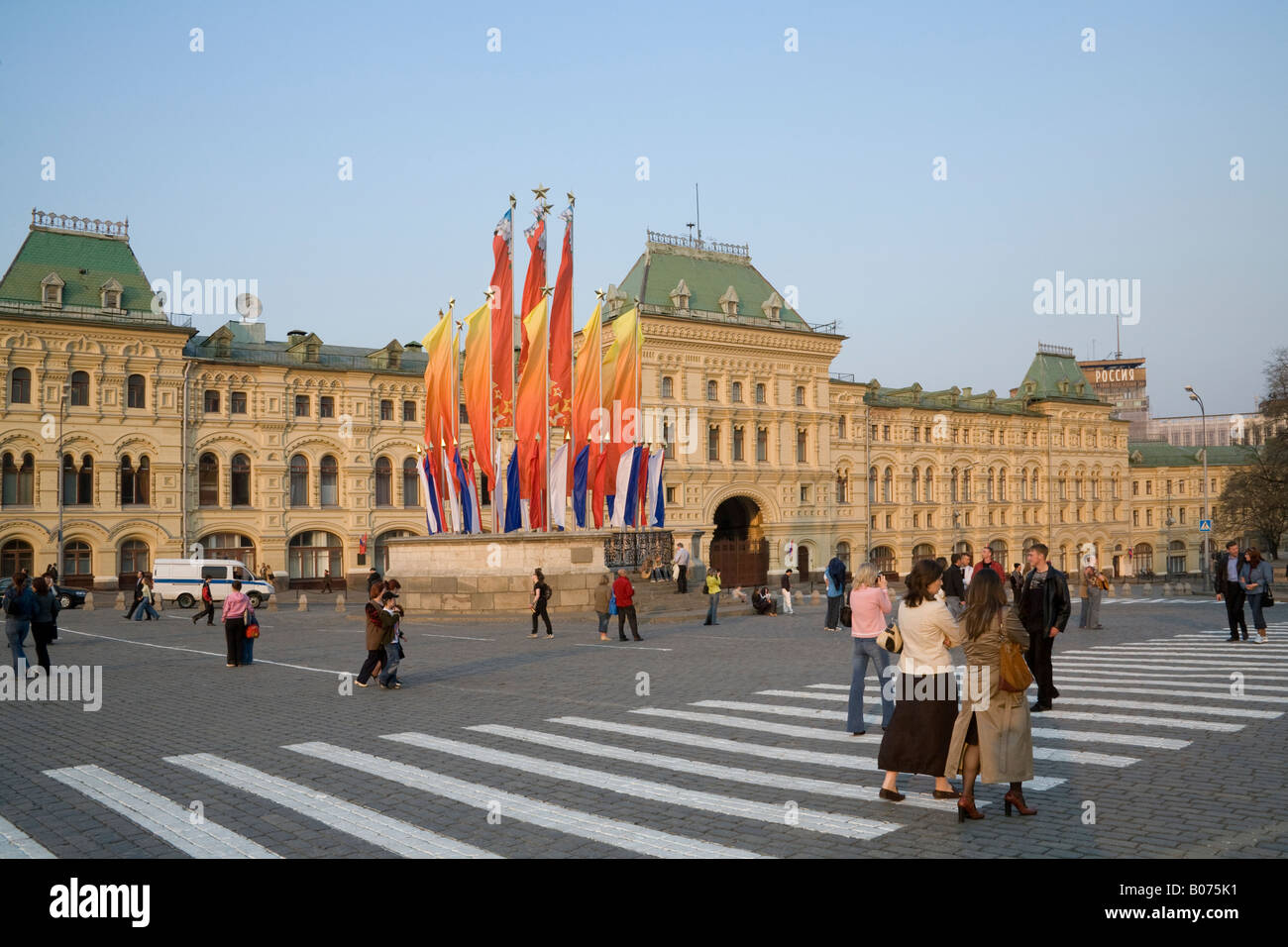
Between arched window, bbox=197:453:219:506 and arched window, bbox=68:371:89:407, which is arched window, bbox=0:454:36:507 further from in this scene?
arched window, bbox=197:453:219:506

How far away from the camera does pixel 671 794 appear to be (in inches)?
324

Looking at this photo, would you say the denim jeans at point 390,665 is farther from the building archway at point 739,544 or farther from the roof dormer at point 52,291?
the roof dormer at point 52,291

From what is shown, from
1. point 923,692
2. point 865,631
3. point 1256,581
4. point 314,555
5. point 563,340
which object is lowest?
point 314,555

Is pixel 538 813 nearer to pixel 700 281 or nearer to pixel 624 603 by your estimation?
pixel 624 603

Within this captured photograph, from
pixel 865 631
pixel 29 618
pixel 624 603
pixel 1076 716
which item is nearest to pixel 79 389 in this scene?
pixel 29 618

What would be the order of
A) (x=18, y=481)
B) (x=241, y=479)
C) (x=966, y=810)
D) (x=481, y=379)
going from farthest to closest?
(x=241, y=479) < (x=18, y=481) < (x=481, y=379) < (x=966, y=810)

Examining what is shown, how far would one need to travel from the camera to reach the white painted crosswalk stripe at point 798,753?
9.17 m

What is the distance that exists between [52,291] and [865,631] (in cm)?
4923

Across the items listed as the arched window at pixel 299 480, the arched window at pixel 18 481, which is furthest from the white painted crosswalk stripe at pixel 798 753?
the arched window at pixel 299 480

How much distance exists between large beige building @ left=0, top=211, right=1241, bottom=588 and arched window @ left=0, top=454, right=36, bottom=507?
86 millimetres

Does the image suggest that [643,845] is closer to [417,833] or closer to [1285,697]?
[417,833]

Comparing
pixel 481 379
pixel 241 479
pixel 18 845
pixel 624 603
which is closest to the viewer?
pixel 18 845

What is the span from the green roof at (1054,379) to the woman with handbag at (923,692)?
76.9 metres

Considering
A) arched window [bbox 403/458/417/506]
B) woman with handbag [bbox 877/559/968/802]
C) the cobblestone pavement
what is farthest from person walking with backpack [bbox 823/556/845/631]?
arched window [bbox 403/458/417/506]
